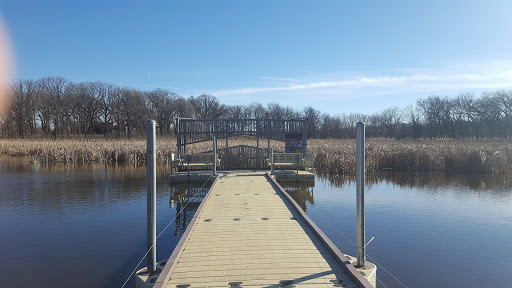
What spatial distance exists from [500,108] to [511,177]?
44322mm

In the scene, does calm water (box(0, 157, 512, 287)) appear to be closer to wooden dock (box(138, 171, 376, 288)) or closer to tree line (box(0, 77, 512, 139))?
wooden dock (box(138, 171, 376, 288))

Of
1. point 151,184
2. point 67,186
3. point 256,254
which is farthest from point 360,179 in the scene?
point 67,186

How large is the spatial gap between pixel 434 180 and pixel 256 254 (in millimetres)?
14593

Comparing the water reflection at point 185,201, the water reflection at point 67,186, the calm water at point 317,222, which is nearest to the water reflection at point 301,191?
the calm water at point 317,222

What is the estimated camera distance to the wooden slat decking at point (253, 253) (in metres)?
4.50

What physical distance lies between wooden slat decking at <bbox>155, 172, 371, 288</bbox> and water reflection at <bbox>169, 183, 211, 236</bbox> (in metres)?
1.60

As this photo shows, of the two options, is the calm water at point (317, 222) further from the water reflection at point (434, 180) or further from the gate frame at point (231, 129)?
the gate frame at point (231, 129)

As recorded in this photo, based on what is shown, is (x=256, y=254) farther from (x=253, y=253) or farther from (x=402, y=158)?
(x=402, y=158)

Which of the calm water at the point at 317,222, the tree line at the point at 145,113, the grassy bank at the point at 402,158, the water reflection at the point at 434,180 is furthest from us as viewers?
the tree line at the point at 145,113

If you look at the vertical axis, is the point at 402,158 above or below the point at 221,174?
above

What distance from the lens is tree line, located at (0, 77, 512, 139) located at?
176 ft

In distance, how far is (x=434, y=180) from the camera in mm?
17453

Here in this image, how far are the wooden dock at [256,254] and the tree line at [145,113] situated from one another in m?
45.0

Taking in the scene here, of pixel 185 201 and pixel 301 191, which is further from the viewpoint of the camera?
pixel 301 191
